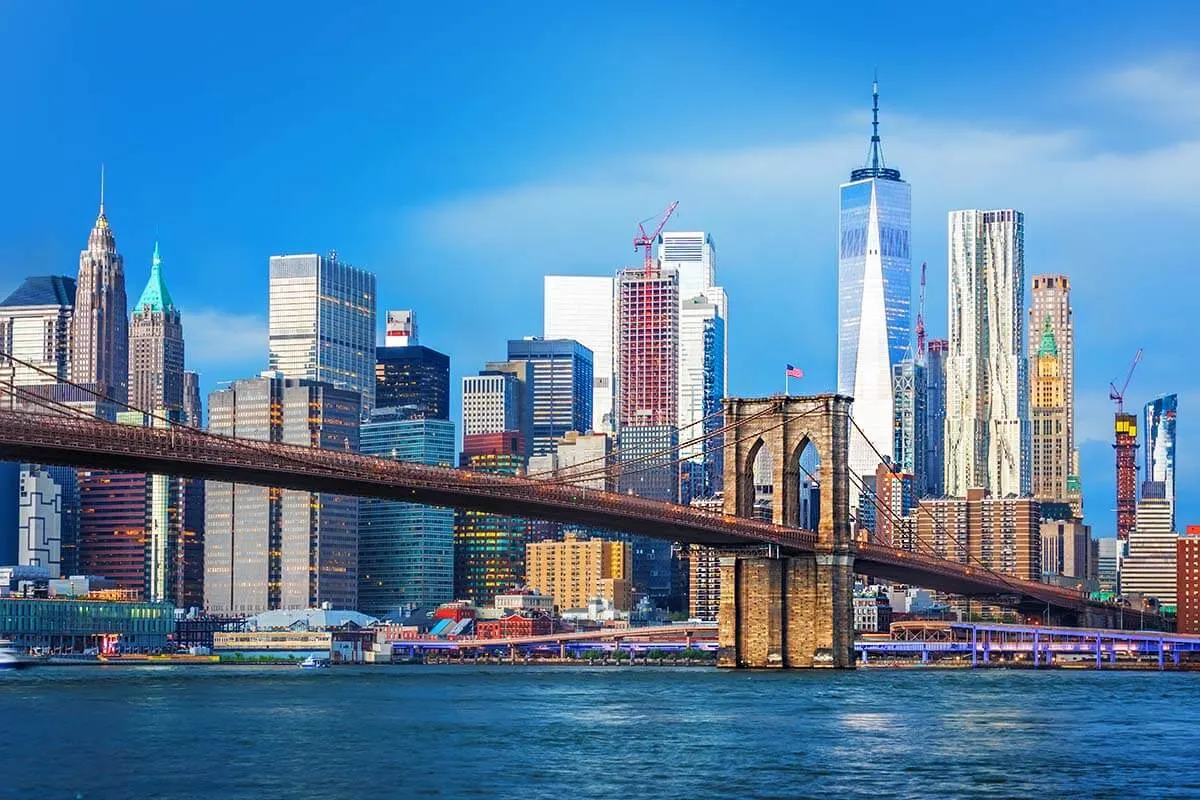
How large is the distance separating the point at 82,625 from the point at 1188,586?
9329 centimetres

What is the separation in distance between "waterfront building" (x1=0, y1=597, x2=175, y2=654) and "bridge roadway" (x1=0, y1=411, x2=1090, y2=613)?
100 metres

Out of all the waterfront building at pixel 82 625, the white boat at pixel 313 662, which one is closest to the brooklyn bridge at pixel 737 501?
the white boat at pixel 313 662

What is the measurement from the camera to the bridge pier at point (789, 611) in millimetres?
87562

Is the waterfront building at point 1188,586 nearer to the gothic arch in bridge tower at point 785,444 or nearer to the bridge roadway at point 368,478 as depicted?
the bridge roadway at point 368,478

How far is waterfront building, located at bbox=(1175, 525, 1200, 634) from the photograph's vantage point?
600 ft

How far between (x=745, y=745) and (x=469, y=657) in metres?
137

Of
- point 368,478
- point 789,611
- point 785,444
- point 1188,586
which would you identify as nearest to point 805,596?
point 789,611

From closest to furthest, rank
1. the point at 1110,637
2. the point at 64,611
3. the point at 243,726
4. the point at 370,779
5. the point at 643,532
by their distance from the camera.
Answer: the point at 370,779, the point at 243,726, the point at 643,532, the point at 1110,637, the point at 64,611

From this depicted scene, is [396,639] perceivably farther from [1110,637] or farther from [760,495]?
[1110,637]

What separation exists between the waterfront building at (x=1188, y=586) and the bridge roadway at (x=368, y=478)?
305 ft

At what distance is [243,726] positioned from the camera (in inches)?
2116

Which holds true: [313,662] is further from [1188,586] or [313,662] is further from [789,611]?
[789,611]

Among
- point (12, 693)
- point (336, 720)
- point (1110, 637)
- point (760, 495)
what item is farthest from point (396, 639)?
point (336, 720)

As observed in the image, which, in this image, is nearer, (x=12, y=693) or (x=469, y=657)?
(x=12, y=693)
